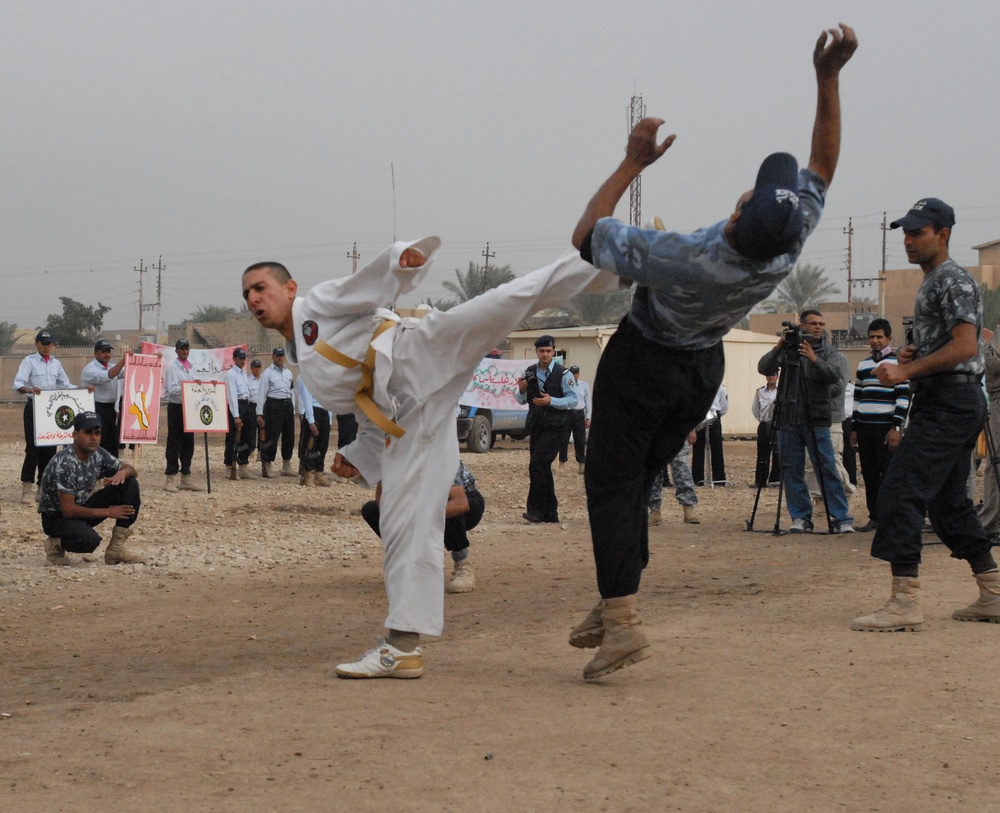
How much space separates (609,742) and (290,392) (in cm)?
1570

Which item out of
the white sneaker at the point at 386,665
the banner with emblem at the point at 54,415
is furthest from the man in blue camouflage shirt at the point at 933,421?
the banner with emblem at the point at 54,415

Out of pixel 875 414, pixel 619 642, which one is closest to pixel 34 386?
pixel 875 414

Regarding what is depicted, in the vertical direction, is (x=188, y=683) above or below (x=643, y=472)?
below

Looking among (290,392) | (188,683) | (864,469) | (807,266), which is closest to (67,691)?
(188,683)

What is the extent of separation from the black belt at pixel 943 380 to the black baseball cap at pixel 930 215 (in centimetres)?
76

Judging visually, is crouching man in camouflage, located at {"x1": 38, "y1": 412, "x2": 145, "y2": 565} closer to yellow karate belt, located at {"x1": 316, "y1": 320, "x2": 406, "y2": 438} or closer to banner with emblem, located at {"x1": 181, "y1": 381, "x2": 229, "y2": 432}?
yellow karate belt, located at {"x1": 316, "y1": 320, "x2": 406, "y2": 438}

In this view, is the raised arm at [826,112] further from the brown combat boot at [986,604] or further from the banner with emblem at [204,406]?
the banner with emblem at [204,406]

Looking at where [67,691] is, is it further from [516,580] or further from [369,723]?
[516,580]

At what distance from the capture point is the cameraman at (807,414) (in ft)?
37.8

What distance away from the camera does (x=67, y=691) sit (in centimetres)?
516

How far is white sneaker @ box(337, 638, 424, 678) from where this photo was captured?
5.01m

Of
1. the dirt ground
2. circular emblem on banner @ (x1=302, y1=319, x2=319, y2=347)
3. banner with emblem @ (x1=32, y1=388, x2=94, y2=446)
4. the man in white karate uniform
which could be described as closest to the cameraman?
the dirt ground

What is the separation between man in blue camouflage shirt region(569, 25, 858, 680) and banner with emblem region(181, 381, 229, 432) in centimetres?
1289

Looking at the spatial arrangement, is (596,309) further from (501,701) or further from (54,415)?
(501,701)
